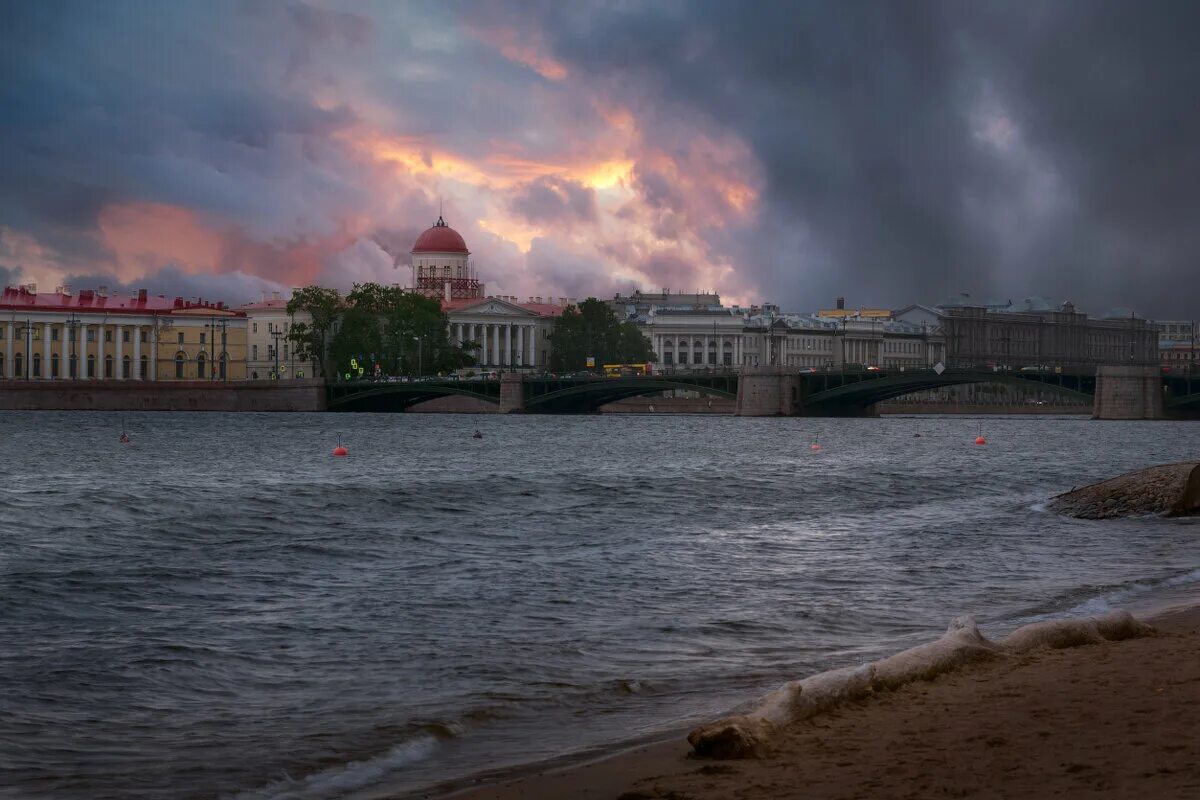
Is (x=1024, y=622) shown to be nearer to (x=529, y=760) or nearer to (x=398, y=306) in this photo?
(x=529, y=760)

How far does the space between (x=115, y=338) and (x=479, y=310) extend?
27120 mm

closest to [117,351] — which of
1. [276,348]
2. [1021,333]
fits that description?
[276,348]

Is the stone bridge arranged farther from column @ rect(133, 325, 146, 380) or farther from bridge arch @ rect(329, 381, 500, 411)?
column @ rect(133, 325, 146, 380)

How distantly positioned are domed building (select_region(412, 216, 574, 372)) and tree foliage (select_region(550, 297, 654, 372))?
5679mm

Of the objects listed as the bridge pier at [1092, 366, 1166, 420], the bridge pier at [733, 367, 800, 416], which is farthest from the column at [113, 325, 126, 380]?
the bridge pier at [1092, 366, 1166, 420]

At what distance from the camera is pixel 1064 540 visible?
17984 mm

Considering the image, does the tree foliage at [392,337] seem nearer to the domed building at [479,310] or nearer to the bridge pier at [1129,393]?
the domed building at [479,310]

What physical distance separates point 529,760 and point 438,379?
Answer: 7204 cm

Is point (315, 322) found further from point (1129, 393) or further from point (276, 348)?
point (1129, 393)

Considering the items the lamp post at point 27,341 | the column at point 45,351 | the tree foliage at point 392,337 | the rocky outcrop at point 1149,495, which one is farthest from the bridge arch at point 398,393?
the rocky outcrop at point 1149,495

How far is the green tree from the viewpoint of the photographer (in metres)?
93.8

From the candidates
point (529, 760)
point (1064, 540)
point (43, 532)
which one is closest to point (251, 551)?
point (43, 532)

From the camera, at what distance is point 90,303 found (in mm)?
107250

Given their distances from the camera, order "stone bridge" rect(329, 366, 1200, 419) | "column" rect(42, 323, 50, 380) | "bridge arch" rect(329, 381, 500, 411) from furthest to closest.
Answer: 1. "column" rect(42, 323, 50, 380)
2. "bridge arch" rect(329, 381, 500, 411)
3. "stone bridge" rect(329, 366, 1200, 419)
